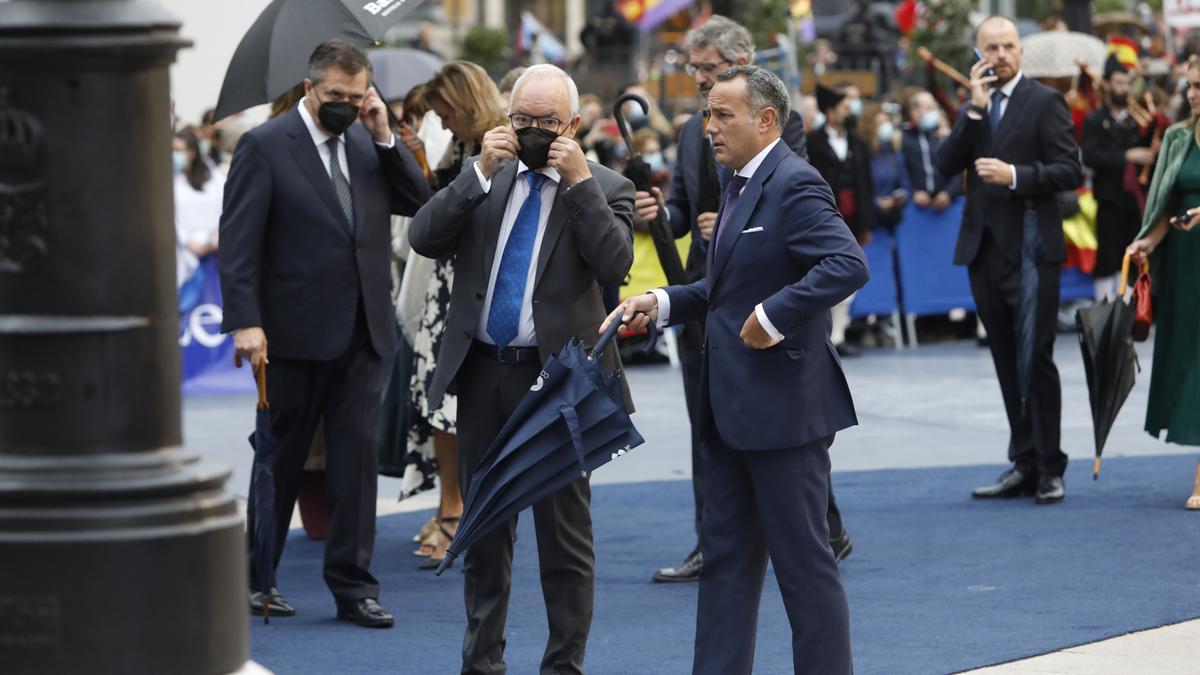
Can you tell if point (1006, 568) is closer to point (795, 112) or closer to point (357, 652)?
point (795, 112)

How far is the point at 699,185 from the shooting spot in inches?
317

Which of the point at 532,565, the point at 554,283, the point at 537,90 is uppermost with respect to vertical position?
the point at 537,90

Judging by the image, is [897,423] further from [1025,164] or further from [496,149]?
[496,149]

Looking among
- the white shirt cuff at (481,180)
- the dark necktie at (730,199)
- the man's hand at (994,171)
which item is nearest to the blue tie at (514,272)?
the white shirt cuff at (481,180)

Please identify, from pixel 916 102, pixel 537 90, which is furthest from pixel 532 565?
pixel 916 102

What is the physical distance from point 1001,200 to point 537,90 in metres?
4.25

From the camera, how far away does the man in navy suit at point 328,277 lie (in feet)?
23.9

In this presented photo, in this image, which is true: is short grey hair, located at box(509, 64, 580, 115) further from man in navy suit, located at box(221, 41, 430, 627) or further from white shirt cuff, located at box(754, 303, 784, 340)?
man in navy suit, located at box(221, 41, 430, 627)

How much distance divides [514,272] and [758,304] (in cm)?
102

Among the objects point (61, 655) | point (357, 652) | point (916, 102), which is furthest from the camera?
point (916, 102)

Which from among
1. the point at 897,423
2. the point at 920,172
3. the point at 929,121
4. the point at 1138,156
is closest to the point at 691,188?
the point at 897,423

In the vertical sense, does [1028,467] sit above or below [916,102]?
below

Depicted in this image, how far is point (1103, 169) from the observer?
1670cm

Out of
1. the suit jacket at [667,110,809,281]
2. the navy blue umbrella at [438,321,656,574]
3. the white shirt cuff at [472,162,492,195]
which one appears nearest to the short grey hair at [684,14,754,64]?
the suit jacket at [667,110,809,281]
